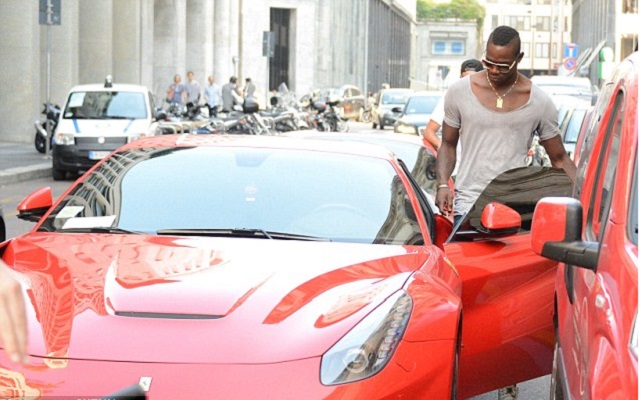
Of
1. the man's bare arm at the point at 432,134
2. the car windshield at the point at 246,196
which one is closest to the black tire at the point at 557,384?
the car windshield at the point at 246,196

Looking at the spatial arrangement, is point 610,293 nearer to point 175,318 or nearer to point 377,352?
point 377,352

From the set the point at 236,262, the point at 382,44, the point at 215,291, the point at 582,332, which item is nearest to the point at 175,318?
the point at 215,291

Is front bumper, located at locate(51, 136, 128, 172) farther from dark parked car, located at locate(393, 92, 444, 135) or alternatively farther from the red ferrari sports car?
the red ferrari sports car

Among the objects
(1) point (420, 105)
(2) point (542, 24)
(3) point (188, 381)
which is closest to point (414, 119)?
(1) point (420, 105)

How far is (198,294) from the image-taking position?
16.2 ft

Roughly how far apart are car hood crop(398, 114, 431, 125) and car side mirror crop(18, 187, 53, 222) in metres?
23.8

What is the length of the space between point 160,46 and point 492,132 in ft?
157

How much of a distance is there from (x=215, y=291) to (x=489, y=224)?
5.11 ft

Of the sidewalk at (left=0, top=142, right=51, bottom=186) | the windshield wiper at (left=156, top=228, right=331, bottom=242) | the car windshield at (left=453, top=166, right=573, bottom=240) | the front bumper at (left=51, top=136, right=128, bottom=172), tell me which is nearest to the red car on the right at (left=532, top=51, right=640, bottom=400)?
the car windshield at (left=453, top=166, right=573, bottom=240)

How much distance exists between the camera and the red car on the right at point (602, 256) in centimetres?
349

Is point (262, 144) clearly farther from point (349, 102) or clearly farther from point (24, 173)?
point (349, 102)

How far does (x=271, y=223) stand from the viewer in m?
6.06

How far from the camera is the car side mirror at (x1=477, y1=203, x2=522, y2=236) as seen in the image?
6.10m

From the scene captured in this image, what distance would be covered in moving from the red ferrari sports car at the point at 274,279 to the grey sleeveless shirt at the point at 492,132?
820 millimetres
